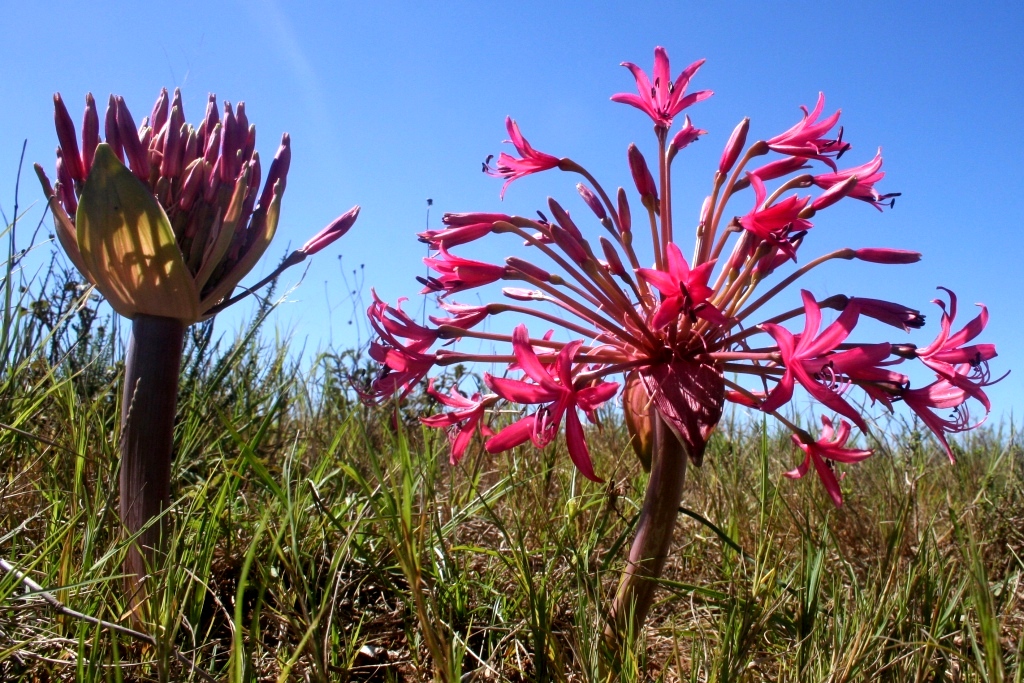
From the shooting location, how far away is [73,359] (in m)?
3.53

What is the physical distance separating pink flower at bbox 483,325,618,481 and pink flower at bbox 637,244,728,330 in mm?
196

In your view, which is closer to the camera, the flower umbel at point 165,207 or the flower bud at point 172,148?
the flower umbel at point 165,207

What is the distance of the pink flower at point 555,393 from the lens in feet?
5.24

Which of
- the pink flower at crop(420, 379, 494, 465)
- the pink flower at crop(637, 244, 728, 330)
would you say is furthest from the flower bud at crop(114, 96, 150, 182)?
the pink flower at crop(637, 244, 728, 330)

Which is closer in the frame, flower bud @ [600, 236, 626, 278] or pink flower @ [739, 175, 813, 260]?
pink flower @ [739, 175, 813, 260]

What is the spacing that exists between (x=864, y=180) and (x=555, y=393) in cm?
104

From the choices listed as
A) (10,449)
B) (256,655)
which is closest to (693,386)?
(256,655)

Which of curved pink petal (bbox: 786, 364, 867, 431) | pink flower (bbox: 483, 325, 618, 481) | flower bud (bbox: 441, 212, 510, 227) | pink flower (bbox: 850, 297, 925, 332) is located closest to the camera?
curved pink petal (bbox: 786, 364, 867, 431)

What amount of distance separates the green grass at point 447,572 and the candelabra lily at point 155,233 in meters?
0.13

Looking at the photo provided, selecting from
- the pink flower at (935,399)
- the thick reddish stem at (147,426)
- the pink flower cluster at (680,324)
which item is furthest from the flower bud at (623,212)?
the thick reddish stem at (147,426)

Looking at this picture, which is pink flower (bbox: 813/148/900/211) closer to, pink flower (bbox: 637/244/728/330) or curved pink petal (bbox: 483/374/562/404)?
pink flower (bbox: 637/244/728/330)

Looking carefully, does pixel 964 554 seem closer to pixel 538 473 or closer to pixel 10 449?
pixel 538 473

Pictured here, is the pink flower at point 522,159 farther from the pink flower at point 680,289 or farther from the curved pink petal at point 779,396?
the curved pink petal at point 779,396

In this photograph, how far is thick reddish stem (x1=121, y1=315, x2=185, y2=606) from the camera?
1.76m
